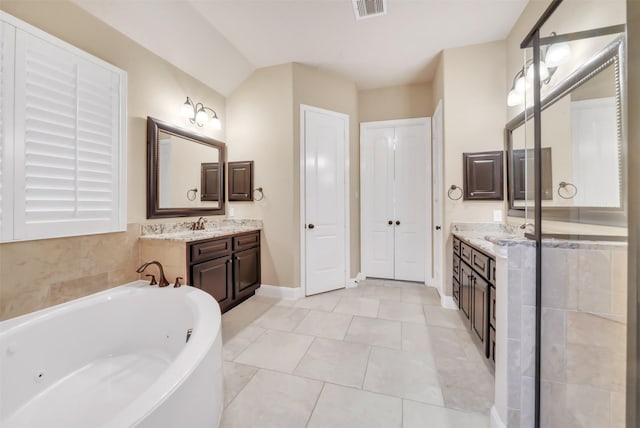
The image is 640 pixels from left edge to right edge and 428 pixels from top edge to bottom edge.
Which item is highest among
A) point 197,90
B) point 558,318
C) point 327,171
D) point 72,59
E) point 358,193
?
point 197,90

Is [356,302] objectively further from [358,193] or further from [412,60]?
[412,60]

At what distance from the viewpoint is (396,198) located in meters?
3.80

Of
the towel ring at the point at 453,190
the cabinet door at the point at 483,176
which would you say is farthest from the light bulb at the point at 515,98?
the towel ring at the point at 453,190

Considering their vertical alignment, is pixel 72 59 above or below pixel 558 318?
above

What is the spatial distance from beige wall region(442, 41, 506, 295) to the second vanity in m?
2.39

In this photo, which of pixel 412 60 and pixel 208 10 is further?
pixel 412 60

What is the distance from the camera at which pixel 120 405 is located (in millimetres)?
1370

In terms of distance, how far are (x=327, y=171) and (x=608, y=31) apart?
2.63 m

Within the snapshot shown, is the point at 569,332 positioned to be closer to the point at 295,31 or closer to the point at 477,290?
the point at 477,290

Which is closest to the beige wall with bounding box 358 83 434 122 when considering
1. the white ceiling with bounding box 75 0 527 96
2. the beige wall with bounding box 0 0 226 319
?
the white ceiling with bounding box 75 0 527 96

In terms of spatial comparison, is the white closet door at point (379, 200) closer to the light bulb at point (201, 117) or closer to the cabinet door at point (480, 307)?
the cabinet door at point (480, 307)

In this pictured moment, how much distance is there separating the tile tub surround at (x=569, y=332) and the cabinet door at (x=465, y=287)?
102 cm

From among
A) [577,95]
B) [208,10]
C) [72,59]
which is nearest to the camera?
[577,95]

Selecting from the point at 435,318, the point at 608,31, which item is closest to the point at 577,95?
the point at 608,31
